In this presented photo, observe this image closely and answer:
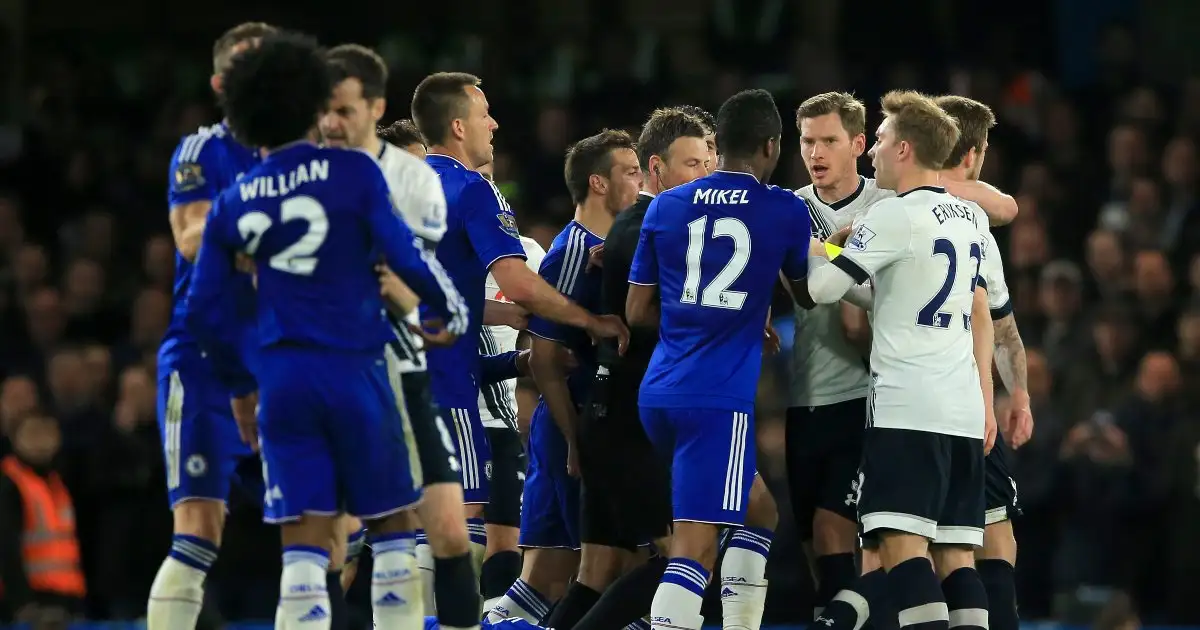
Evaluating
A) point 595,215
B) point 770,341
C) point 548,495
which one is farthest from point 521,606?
point 595,215

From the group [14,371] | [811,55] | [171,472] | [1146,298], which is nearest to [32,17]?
[14,371]

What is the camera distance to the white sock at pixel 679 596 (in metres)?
6.82

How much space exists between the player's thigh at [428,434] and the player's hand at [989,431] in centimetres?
214

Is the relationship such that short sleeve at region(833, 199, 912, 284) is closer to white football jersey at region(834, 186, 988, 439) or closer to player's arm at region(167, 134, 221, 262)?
white football jersey at region(834, 186, 988, 439)

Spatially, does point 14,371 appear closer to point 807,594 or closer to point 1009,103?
point 807,594

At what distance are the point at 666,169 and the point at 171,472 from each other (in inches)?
96.4

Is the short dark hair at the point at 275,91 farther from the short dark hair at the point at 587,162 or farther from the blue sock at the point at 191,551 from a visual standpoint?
the short dark hair at the point at 587,162

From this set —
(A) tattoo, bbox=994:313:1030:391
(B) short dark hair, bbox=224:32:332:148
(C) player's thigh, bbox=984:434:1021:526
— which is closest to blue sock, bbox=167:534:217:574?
(B) short dark hair, bbox=224:32:332:148

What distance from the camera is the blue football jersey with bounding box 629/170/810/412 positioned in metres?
6.93

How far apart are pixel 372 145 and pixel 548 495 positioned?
2133 millimetres

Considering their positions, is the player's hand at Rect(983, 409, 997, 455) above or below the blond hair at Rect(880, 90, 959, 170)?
below

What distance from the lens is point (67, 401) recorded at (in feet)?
40.6

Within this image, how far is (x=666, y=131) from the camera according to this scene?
7.62 meters

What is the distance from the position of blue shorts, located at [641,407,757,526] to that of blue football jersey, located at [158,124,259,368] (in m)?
1.82
